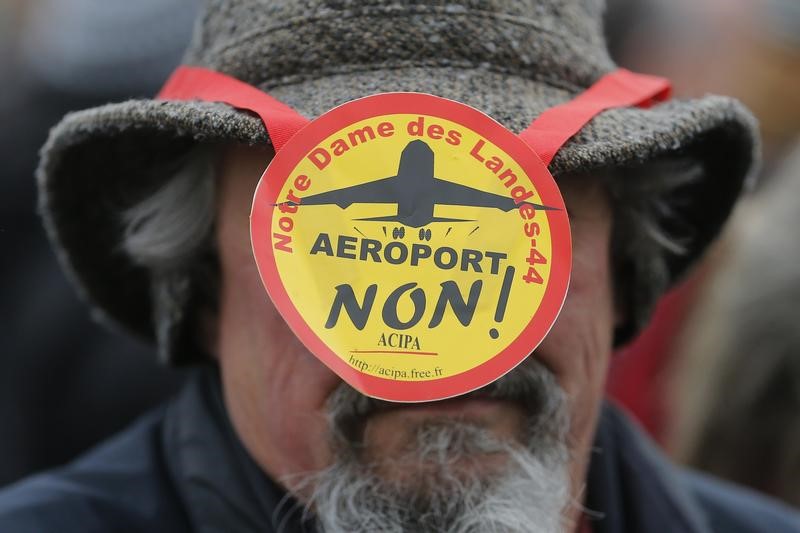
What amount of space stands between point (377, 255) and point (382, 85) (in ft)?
0.81

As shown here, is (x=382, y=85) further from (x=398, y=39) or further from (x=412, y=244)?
(x=412, y=244)

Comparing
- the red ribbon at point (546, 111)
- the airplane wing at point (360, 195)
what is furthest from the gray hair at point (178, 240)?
the airplane wing at point (360, 195)

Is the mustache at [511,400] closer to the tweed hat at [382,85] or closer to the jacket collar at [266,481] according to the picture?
the jacket collar at [266,481]

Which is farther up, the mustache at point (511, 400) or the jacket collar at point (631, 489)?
the mustache at point (511, 400)

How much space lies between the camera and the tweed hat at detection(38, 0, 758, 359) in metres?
1.33

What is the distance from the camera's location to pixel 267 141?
1.29 m

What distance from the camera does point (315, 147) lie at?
4.10ft

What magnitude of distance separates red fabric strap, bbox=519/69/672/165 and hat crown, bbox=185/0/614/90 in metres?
0.04

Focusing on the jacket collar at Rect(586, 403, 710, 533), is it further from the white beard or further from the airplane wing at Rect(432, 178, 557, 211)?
the airplane wing at Rect(432, 178, 557, 211)

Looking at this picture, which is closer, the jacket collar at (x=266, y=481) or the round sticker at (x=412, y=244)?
the round sticker at (x=412, y=244)

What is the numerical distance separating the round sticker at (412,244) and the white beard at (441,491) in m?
0.15

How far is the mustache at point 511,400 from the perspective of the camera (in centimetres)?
135

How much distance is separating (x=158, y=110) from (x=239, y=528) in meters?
0.60

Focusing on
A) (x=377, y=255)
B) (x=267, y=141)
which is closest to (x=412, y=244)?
(x=377, y=255)
